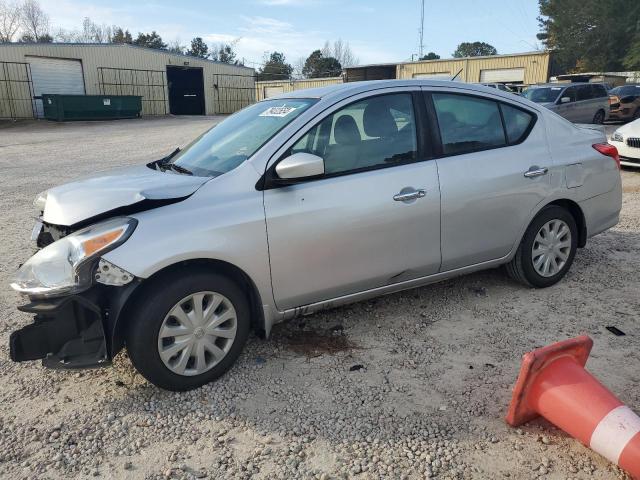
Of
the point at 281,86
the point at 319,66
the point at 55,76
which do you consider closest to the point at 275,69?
the point at 319,66

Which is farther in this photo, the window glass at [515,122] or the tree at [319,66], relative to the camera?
the tree at [319,66]

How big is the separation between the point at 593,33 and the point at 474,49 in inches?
1608

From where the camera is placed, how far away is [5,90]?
1152 inches

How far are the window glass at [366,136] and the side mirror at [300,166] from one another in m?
0.19

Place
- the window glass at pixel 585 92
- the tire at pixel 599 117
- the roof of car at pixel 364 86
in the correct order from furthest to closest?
the tire at pixel 599 117 < the window glass at pixel 585 92 < the roof of car at pixel 364 86

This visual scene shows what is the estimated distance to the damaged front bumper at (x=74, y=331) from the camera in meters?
2.72

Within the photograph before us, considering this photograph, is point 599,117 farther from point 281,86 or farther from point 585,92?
point 281,86

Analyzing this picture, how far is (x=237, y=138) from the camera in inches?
142

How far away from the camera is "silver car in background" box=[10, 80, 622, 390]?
2.77 m

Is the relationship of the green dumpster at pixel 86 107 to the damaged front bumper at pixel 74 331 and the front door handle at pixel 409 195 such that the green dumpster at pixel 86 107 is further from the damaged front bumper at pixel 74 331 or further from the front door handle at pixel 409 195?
the front door handle at pixel 409 195

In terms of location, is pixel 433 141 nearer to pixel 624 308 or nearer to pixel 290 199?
pixel 290 199

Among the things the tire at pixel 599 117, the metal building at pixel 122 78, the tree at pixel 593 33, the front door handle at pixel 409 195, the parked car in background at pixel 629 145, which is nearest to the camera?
the front door handle at pixel 409 195

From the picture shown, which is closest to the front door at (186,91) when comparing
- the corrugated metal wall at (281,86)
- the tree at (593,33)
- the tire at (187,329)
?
the corrugated metal wall at (281,86)

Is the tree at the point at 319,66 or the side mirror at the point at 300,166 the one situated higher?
the tree at the point at 319,66
